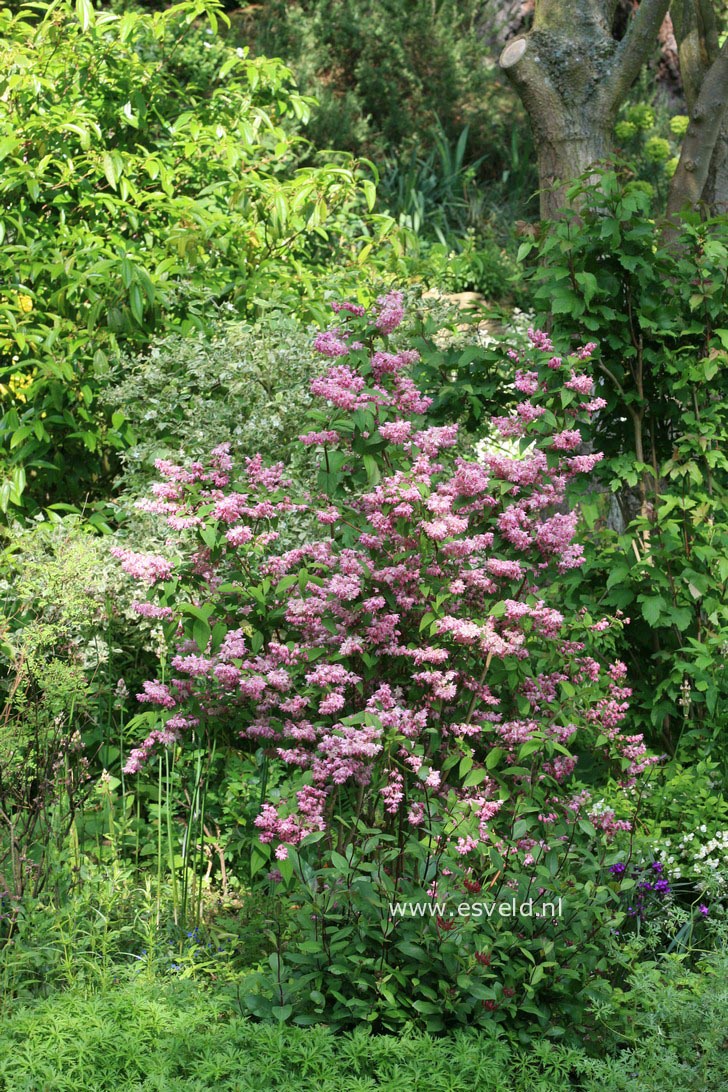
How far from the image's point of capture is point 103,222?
5574 mm

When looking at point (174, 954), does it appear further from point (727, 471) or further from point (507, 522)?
point (727, 471)

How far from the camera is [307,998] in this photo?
2.71m

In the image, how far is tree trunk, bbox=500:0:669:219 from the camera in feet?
15.4

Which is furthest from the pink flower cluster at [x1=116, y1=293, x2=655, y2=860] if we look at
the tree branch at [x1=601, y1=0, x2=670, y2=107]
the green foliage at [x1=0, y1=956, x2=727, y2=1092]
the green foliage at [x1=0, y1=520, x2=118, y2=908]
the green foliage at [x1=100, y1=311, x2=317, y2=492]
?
the tree branch at [x1=601, y1=0, x2=670, y2=107]

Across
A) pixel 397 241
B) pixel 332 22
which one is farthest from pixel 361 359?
pixel 332 22

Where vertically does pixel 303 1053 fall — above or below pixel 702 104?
below

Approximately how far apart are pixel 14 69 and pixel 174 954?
4171 millimetres

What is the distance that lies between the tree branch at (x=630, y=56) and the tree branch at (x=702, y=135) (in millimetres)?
353

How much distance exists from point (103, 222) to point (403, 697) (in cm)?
331

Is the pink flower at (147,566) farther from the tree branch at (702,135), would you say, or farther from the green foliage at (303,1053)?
the tree branch at (702,135)

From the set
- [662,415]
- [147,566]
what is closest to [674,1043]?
[147,566]

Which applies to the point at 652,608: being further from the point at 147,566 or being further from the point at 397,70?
the point at 397,70

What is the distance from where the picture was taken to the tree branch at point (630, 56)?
4.69m

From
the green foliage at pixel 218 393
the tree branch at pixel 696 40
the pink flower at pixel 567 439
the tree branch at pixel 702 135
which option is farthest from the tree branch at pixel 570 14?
the pink flower at pixel 567 439
